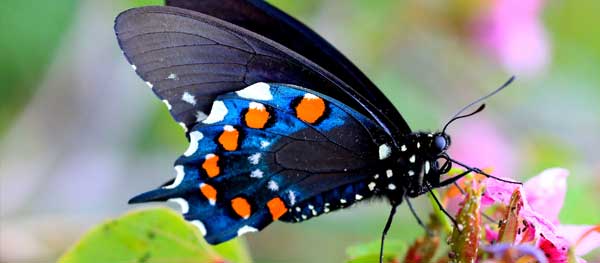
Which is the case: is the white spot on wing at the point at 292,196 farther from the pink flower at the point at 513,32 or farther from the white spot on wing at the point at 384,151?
the pink flower at the point at 513,32

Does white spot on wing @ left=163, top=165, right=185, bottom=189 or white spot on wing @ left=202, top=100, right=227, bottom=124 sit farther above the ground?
white spot on wing @ left=202, top=100, right=227, bottom=124

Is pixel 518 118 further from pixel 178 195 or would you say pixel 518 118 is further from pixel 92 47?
pixel 178 195

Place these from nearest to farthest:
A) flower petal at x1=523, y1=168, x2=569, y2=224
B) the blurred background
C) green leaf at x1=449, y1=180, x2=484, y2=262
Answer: green leaf at x1=449, y1=180, x2=484, y2=262
flower petal at x1=523, y1=168, x2=569, y2=224
the blurred background

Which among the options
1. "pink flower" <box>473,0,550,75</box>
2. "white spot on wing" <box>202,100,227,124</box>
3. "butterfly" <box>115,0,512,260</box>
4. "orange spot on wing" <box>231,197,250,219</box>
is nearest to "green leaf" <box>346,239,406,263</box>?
"butterfly" <box>115,0,512,260</box>

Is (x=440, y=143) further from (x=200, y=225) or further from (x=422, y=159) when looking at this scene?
(x=200, y=225)

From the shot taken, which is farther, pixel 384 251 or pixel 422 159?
pixel 422 159

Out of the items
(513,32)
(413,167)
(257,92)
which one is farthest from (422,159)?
(513,32)

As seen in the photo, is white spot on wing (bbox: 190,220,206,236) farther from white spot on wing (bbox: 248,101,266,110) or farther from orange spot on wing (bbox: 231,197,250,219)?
white spot on wing (bbox: 248,101,266,110)

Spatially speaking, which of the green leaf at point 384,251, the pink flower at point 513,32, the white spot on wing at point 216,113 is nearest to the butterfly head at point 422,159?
the green leaf at point 384,251
